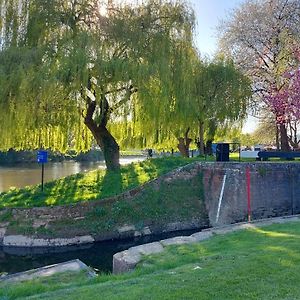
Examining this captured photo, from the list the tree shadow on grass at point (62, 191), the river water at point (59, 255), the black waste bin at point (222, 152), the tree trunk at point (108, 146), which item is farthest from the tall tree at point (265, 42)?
the river water at point (59, 255)

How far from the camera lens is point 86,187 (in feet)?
51.2

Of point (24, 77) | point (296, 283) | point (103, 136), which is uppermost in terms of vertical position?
point (24, 77)

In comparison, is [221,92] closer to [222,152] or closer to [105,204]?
[222,152]

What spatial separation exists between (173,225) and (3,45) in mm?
8842

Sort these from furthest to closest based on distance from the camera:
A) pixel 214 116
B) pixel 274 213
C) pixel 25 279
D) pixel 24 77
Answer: pixel 214 116
pixel 274 213
pixel 24 77
pixel 25 279

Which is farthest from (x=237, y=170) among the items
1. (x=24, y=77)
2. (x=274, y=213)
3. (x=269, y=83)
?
(x=269, y=83)

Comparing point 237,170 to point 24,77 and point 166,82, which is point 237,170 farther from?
point 24,77

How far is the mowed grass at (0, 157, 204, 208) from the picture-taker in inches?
552

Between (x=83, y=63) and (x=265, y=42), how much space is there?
12655mm

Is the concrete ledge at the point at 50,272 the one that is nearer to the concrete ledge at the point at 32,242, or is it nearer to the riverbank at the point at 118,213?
the concrete ledge at the point at 32,242

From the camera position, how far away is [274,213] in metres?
15.4

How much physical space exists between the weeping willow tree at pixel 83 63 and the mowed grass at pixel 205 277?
319 inches

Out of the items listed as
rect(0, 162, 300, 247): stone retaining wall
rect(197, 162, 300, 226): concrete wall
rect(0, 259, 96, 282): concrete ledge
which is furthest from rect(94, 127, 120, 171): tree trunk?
rect(0, 259, 96, 282): concrete ledge

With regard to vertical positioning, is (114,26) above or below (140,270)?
above
